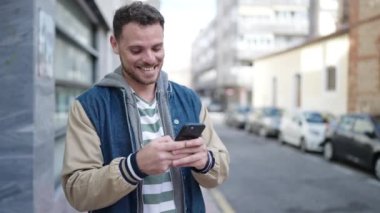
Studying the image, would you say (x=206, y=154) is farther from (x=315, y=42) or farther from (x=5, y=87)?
(x=315, y=42)

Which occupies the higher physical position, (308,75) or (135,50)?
(308,75)

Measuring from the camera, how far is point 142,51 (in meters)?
1.89

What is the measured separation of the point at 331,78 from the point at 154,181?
892 inches

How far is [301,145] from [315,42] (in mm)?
9882

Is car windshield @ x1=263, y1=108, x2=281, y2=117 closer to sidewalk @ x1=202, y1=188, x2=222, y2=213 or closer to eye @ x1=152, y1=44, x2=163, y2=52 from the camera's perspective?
sidewalk @ x1=202, y1=188, x2=222, y2=213

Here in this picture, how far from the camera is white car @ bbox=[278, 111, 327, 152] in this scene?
15844 millimetres

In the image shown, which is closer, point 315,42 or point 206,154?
point 206,154

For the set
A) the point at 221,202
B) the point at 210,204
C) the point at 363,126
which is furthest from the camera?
the point at 363,126

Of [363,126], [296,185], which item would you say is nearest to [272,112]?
[363,126]

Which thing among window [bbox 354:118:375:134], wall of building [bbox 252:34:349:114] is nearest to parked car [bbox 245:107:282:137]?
wall of building [bbox 252:34:349:114]

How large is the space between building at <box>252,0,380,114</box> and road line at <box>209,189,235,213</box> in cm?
1223

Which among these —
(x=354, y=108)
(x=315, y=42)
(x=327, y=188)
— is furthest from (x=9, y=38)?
(x=315, y=42)

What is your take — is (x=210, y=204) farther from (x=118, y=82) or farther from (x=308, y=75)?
(x=308, y=75)

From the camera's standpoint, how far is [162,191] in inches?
77.5
